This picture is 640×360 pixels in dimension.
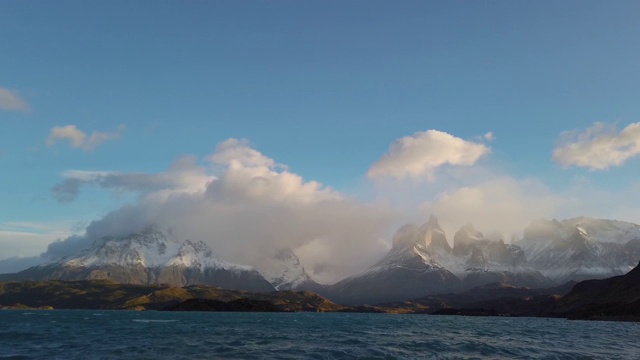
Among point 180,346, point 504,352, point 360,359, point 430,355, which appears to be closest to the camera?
point 360,359

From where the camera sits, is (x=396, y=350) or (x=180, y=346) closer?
(x=396, y=350)

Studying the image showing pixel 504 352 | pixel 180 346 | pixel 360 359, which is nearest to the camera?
pixel 360 359

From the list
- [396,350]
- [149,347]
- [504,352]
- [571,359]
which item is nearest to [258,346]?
[149,347]

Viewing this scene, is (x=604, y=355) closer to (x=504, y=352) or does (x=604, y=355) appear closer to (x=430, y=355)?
(x=504, y=352)

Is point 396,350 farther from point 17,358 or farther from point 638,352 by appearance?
point 17,358

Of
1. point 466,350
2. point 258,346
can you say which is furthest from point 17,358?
point 466,350

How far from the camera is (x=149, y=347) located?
10088 cm

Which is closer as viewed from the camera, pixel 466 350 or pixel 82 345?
pixel 466 350

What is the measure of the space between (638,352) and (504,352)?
1053 inches

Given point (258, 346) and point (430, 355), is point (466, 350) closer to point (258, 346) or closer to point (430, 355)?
point (430, 355)

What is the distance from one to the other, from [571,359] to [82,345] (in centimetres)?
9378

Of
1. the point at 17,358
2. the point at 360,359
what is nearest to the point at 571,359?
the point at 360,359

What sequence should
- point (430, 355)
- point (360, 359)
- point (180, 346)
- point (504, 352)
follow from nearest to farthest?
point (360, 359) → point (430, 355) → point (504, 352) → point (180, 346)

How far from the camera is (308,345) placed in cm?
10550
